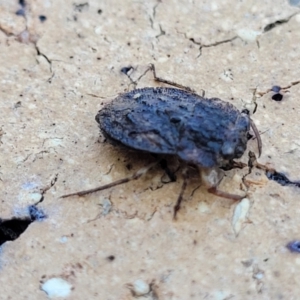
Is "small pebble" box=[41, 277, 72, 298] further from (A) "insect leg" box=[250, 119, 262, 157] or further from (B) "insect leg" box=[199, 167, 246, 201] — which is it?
(A) "insect leg" box=[250, 119, 262, 157]

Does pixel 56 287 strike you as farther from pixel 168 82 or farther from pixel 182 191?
pixel 168 82

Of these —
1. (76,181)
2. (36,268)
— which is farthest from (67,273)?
(76,181)

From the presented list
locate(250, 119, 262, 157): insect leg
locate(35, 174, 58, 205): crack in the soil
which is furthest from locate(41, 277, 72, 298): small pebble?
locate(250, 119, 262, 157): insect leg

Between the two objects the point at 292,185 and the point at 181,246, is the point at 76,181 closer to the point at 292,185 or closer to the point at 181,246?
the point at 181,246

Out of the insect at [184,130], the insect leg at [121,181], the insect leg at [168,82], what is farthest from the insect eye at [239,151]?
the insect leg at [168,82]

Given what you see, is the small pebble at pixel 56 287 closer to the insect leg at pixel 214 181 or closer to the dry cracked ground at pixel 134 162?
the dry cracked ground at pixel 134 162

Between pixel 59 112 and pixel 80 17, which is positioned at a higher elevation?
pixel 80 17

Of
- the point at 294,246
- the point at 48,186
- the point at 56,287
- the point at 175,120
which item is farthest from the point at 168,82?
the point at 56,287
